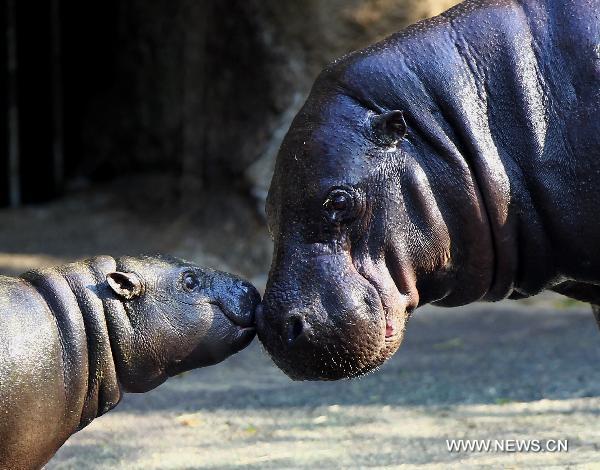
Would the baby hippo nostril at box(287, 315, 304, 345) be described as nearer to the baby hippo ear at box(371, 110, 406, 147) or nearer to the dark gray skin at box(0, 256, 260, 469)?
the baby hippo ear at box(371, 110, 406, 147)

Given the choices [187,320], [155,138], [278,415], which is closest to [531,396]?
[278,415]

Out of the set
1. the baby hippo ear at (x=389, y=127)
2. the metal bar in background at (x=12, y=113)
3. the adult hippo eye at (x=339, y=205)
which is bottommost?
the metal bar in background at (x=12, y=113)

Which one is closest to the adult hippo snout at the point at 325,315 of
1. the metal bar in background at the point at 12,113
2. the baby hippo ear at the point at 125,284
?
the baby hippo ear at the point at 125,284

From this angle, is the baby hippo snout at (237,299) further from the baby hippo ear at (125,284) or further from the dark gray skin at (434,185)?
the dark gray skin at (434,185)

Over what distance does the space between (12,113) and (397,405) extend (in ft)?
20.6

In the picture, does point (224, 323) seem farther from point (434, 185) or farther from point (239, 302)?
point (434, 185)

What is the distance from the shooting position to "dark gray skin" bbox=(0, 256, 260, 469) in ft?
11.9

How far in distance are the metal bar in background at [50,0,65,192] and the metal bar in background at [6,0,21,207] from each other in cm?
39

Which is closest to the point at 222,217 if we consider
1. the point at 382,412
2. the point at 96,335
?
the point at 382,412

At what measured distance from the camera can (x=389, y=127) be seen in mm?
3322

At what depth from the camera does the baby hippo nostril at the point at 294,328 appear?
328 cm

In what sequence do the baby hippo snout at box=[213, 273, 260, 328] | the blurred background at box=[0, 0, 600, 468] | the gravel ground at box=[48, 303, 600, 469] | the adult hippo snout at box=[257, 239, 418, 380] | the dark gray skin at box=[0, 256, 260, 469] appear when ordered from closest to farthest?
1. the adult hippo snout at box=[257, 239, 418, 380]
2. the dark gray skin at box=[0, 256, 260, 469]
3. the baby hippo snout at box=[213, 273, 260, 328]
4. the gravel ground at box=[48, 303, 600, 469]
5. the blurred background at box=[0, 0, 600, 468]

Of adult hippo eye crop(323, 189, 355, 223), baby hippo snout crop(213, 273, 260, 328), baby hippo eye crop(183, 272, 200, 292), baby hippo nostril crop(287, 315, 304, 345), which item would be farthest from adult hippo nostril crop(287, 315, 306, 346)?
baby hippo eye crop(183, 272, 200, 292)

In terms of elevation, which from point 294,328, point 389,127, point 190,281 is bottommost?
point 190,281
